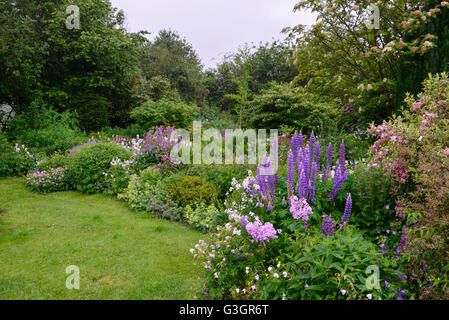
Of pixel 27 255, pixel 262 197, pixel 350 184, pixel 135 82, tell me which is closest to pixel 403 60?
pixel 350 184

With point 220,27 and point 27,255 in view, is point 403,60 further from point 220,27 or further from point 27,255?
point 220,27

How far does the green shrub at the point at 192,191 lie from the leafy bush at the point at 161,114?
7.67m

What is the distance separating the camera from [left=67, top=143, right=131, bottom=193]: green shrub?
783 centimetres

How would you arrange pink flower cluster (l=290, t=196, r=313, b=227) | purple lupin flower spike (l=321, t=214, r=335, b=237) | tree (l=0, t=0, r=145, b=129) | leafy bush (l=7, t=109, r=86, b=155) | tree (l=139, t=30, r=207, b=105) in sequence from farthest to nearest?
1. tree (l=139, t=30, r=207, b=105)
2. tree (l=0, t=0, r=145, b=129)
3. leafy bush (l=7, t=109, r=86, b=155)
4. pink flower cluster (l=290, t=196, r=313, b=227)
5. purple lupin flower spike (l=321, t=214, r=335, b=237)

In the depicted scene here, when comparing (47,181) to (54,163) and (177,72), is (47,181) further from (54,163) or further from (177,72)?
(177,72)

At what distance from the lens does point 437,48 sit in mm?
6746

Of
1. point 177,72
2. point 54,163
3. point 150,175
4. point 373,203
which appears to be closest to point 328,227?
point 373,203

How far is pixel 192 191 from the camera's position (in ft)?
20.1

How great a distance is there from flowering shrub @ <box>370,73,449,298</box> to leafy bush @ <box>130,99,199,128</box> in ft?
36.7

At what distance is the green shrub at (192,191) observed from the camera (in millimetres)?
6055

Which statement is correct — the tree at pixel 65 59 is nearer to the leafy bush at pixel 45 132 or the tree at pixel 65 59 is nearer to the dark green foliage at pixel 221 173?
the leafy bush at pixel 45 132

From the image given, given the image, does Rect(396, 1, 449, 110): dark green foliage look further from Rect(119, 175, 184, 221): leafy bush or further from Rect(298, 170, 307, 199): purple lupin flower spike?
Rect(119, 175, 184, 221): leafy bush

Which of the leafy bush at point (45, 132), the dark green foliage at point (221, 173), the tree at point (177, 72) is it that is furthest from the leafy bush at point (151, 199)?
the tree at point (177, 72)

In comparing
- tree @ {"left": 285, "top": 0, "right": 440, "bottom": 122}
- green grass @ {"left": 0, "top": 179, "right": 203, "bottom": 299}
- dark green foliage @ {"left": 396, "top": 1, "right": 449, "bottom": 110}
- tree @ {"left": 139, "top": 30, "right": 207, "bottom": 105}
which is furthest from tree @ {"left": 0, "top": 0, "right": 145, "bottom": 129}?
dark green foliage @ {"left": 396, "top": 1, "right": 449, "bottom": 110}
